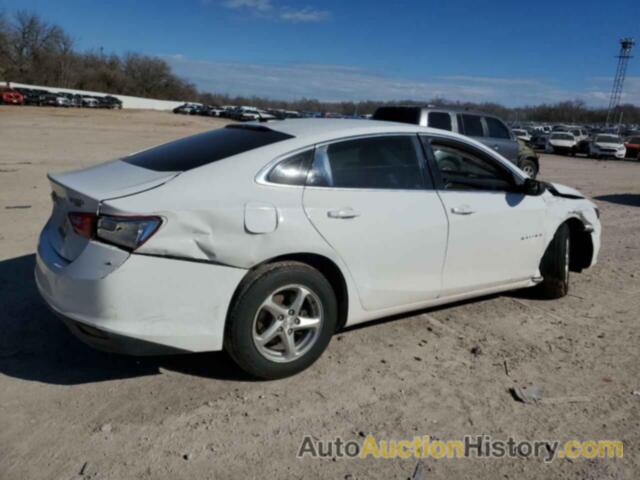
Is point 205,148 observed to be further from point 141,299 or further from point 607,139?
point 607,139

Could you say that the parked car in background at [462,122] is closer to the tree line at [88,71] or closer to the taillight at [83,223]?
the taillight at [83,223]

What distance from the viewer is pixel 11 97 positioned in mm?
58156

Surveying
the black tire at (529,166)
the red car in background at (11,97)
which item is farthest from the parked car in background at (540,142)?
the red car in background at (11,97)

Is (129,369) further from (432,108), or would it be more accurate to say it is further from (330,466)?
(432,108)

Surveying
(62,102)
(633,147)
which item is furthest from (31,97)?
(633,147)

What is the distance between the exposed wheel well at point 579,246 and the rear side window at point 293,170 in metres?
3.07

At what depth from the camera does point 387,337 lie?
431 centimetres

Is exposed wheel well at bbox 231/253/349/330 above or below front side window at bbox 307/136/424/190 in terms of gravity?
below

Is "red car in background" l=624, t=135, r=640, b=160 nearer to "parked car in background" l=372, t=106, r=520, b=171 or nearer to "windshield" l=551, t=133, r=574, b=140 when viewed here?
"windshield" l=551, t=133, r=574, b=140

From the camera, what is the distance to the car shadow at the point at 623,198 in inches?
484

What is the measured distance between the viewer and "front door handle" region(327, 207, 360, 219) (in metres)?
3.59

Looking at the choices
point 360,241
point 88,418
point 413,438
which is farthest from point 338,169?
point 88,418

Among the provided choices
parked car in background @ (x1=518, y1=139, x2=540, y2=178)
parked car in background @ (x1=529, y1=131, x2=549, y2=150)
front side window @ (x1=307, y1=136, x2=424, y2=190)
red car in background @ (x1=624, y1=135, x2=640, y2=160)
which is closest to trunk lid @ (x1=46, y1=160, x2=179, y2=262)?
front side window @ (x1=307, y1=136, x2=424, y2=190)

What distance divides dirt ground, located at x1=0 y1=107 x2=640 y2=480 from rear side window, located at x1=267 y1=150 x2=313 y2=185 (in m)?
1.28
